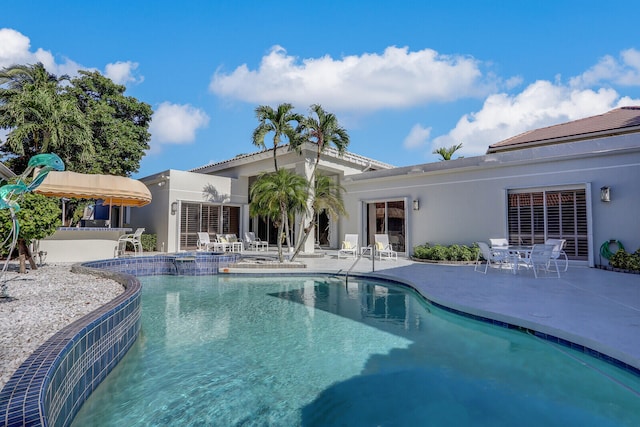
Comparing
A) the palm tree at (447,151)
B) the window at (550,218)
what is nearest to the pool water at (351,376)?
the window at (550,218)

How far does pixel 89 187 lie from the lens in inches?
500

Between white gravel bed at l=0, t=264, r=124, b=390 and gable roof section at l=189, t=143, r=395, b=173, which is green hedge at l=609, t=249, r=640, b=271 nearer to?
gable roof section at l=189, t=143, r=395, b=173

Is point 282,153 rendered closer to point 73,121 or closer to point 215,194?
point 215,194

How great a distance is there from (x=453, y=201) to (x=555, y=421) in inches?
441

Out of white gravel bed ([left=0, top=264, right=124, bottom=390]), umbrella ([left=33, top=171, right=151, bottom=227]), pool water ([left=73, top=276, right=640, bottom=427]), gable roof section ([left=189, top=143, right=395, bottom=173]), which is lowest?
pool water ([left=73, top=276, right=640, bottom=427])

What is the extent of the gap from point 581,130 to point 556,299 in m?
11.9

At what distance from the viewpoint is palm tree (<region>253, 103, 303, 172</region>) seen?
43.6 feet

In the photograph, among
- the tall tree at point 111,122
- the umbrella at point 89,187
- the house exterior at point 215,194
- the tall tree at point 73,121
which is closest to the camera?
the umbrella at point 89,187

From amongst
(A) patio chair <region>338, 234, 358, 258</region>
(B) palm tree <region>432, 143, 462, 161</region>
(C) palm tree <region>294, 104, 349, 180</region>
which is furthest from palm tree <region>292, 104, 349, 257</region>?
(B) palm tree <region>432, 143, 462, 161</region>

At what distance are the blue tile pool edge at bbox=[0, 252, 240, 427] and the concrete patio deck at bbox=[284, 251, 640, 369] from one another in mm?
5287

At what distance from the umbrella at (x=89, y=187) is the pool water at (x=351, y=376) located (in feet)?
27.5

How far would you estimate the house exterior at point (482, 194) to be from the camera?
1080 cm

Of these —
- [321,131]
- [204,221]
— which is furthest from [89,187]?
[321,131]

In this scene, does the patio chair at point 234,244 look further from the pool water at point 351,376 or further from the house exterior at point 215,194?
the pool water at point 351,376
